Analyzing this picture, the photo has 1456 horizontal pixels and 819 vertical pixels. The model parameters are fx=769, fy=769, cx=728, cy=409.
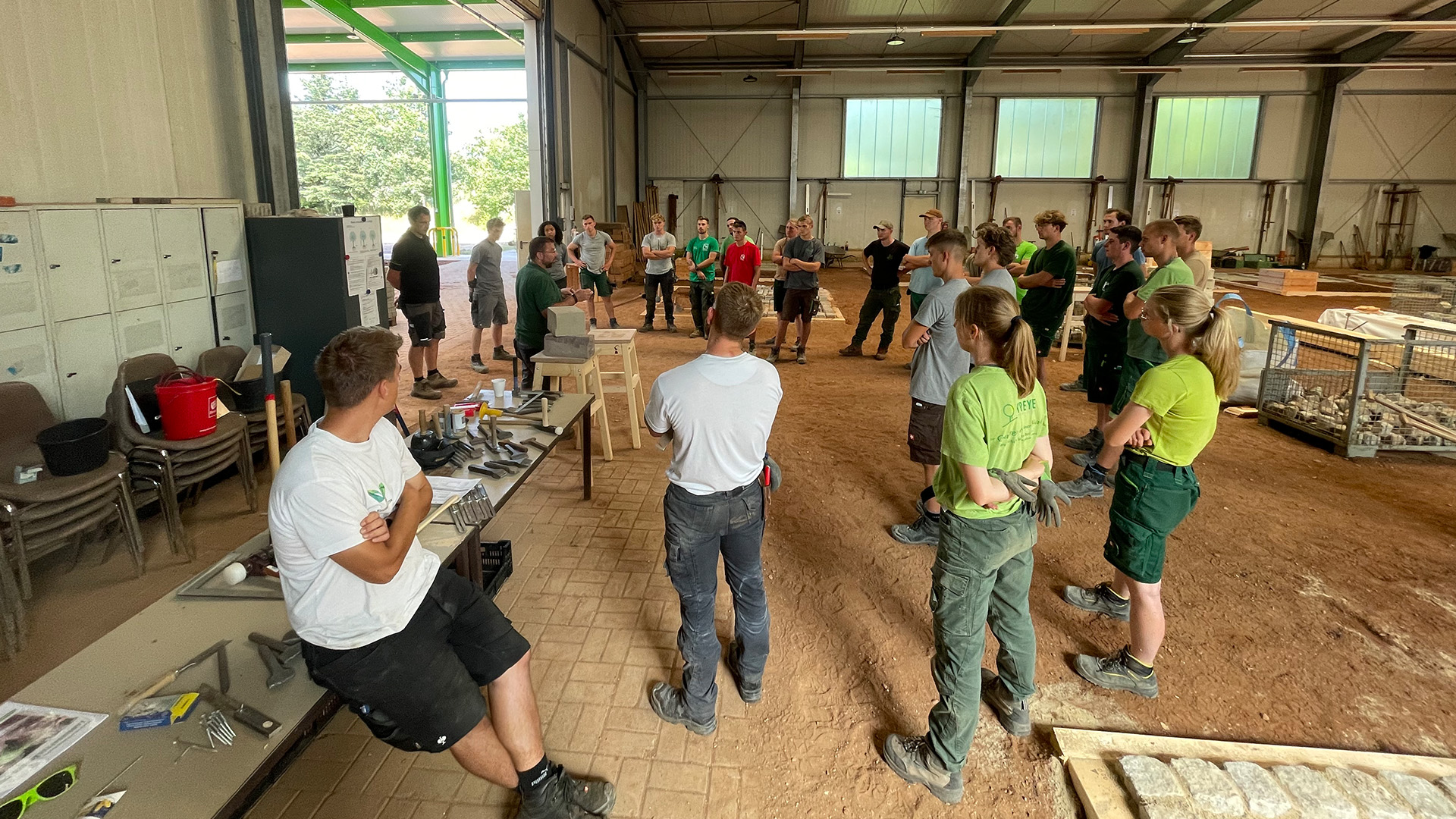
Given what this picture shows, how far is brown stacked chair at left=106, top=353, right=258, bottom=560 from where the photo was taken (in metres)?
4.25

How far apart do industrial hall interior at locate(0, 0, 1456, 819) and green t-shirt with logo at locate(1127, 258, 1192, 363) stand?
0.05 metres

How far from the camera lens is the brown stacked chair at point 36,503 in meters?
3.48

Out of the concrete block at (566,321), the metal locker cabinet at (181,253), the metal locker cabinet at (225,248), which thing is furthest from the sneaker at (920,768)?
the metal locker cabinet at (225,248)

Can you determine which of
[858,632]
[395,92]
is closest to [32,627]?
[858,632]

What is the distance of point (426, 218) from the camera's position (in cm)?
748

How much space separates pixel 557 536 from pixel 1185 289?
343 centimetres

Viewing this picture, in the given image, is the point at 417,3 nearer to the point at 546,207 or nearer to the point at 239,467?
the point at 546,207

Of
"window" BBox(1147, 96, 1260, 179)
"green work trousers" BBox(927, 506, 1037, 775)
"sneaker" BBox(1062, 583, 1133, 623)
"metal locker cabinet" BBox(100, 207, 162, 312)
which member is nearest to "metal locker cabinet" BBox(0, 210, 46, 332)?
"metal locker cabinet" BBox(100, 207, 162, 312)

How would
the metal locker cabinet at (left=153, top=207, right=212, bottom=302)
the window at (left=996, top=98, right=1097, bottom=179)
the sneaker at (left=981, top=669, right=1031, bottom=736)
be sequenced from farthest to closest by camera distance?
1. the window at (left=996, top=98, right=1097, bottom=179)
2. the metal locker cabinet at (left=153, top=207, right=212, bottom=302)
3. the sneaker at (left=981, top=669, right=1031, bottom=736)

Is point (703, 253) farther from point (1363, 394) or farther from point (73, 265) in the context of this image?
point (1363, 394)

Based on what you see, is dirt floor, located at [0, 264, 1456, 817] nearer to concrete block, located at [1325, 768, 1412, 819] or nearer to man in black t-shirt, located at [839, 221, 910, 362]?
concrete block, located at [1325, 768, 1412, 819]

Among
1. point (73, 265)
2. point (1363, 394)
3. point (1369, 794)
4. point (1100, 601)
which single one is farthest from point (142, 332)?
point (1363, 394)

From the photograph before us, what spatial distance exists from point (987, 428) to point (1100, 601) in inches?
76.2

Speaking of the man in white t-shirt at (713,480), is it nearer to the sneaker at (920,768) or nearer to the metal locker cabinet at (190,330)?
the sneaker at (920,768)
